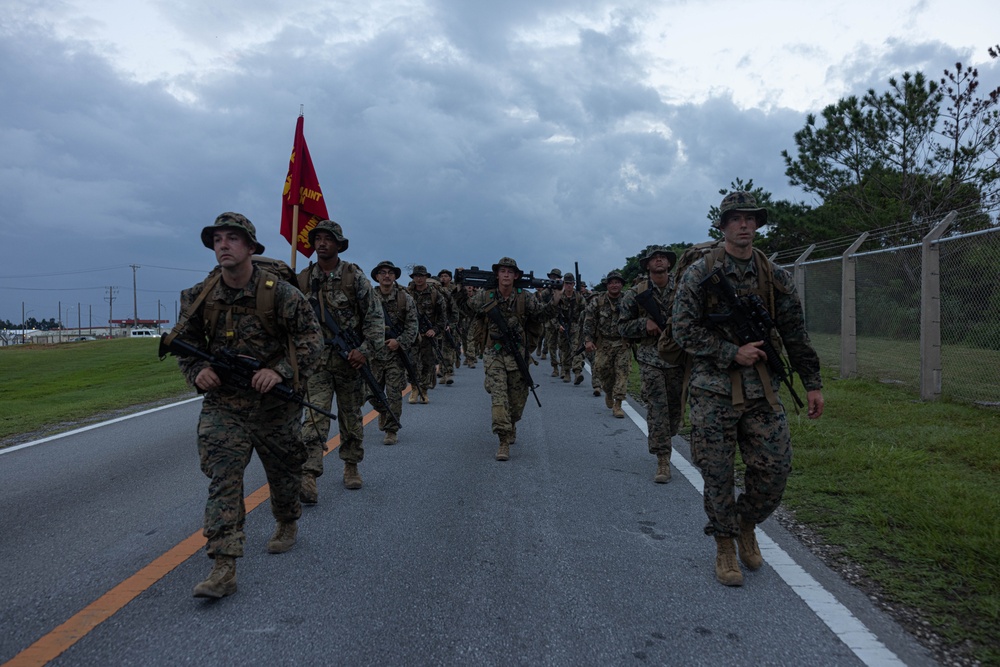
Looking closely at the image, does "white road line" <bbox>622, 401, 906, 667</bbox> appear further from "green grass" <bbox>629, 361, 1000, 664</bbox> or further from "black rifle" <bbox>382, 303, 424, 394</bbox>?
"black rifle" <bbox>382, 303, 424, 394</bbox>

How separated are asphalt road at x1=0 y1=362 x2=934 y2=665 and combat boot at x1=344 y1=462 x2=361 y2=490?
155 mm

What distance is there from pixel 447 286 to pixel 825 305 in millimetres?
7282

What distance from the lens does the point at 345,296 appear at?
19.8 ft

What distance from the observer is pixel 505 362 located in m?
7.63

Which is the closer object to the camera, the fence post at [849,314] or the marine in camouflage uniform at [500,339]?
the marine in camouflage uniform at [500,339]

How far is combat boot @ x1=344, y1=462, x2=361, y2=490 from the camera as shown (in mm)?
6012

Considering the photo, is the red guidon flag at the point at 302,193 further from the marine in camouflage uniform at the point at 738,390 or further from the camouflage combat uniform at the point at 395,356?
the marine in camouflage uniform at the point at 738,390

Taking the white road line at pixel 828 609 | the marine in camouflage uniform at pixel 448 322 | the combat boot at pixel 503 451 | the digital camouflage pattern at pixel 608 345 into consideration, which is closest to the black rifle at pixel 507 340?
the combat boot at pixel 503 451

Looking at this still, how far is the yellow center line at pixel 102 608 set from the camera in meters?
3.09

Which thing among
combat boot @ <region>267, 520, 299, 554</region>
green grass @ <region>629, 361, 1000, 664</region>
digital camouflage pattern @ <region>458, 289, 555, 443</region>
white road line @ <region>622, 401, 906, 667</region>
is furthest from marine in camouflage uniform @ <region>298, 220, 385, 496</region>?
green grass @ <region>629, 361, 1000, 664</region>

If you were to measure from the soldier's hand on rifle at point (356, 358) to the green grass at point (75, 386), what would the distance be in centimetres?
574

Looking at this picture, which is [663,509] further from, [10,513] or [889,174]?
[889,174]

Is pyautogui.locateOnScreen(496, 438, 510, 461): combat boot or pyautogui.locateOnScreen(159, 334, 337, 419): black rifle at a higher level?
pyautogui.locateOnScreen(159, 334, 337, 419): black rifle

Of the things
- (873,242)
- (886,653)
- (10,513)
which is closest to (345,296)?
(10,513)
